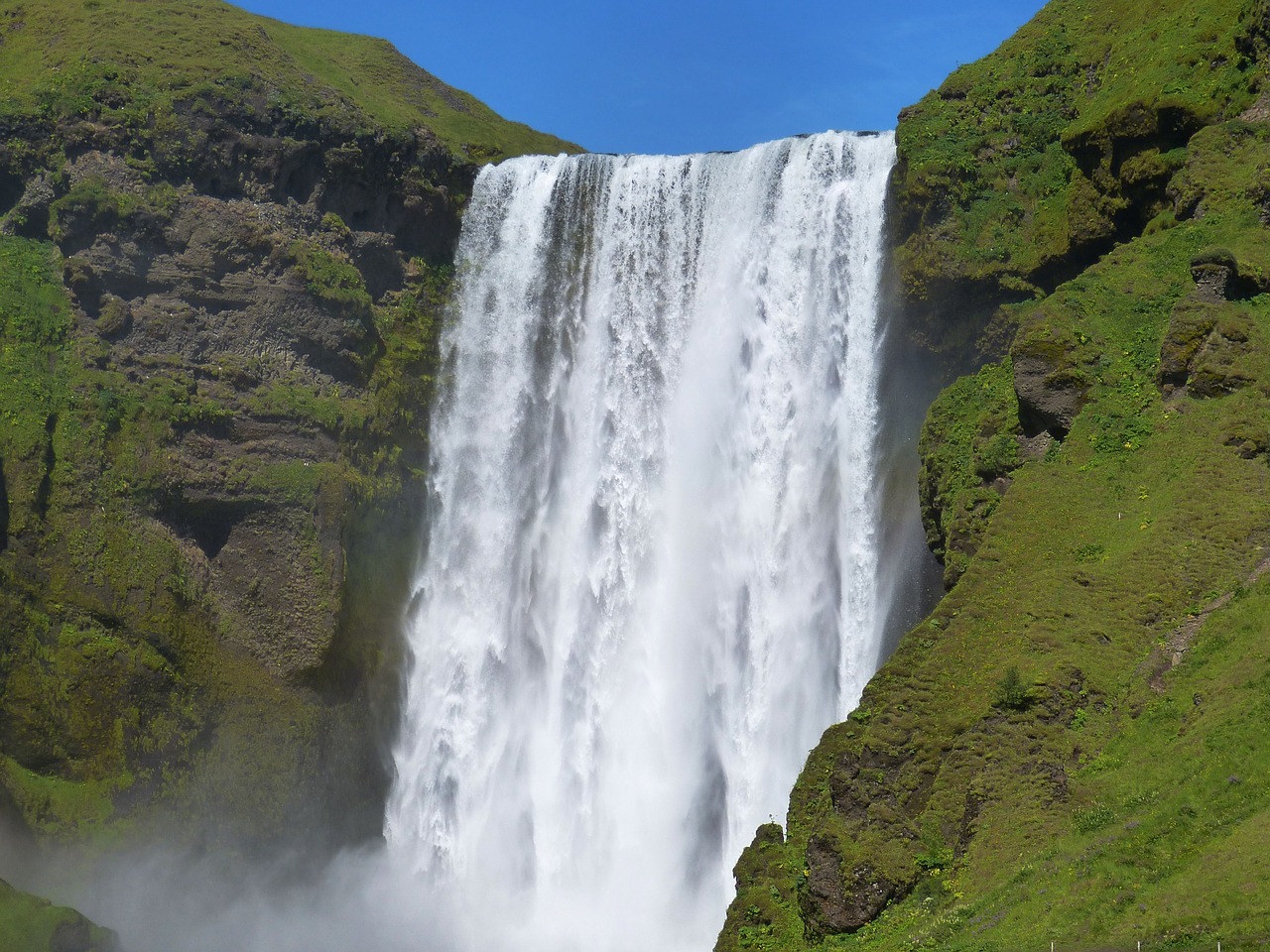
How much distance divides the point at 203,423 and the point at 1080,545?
26985 millimetres

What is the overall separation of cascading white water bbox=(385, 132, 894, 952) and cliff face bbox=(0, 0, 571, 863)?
203cm

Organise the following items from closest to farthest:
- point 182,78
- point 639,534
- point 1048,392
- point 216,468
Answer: point 1048,392 < point 639,534 < point 216,468 < point 182,78

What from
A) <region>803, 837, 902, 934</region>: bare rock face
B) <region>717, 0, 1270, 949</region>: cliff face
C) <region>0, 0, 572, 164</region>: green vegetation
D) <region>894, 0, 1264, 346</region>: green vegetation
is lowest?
<region>803, 837, 902, 934</region>: bare rock face

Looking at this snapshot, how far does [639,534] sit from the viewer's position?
41.9 meters

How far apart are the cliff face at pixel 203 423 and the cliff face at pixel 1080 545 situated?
17521mm

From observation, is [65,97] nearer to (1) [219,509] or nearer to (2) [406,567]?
(1) [219,509]

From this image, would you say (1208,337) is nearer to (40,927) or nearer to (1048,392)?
(1048,392)

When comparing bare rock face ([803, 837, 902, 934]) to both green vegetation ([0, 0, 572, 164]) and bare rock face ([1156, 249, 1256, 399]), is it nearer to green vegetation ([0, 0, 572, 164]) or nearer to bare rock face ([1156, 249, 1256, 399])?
bare rock face ([1156, 249, 1256, 399])

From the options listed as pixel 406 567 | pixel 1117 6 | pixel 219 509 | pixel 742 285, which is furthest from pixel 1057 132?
pixel 219 509

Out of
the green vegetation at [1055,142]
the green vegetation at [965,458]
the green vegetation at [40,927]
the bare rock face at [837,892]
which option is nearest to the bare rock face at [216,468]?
the green vegetation at [40,927]

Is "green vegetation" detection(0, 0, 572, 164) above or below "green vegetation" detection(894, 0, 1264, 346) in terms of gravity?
above

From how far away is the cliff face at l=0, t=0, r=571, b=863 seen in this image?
40188mm

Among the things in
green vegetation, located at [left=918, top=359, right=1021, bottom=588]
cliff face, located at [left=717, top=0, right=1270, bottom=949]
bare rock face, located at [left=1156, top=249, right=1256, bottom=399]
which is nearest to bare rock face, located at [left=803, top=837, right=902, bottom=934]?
cliff face, located at [left=717, top=0, right=1270, bottom=949]

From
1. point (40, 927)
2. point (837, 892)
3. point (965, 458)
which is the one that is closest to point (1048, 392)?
point (965, 458)
